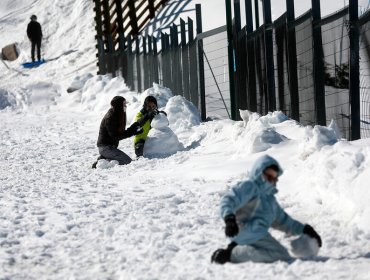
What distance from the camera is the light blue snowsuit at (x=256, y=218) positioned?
14.9 feet

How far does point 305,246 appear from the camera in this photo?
462 cm

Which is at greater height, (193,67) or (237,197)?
(193,67)

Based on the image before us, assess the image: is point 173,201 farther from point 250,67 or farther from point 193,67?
point 193,67

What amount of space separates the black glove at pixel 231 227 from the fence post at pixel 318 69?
4.99 m

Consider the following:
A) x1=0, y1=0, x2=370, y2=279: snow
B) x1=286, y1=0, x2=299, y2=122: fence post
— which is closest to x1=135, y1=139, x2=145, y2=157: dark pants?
x1=0, y1=0, x2=370, y2=279: snow

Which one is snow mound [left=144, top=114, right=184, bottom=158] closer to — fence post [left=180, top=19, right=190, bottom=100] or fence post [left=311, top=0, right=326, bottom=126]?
fence post [left=311, top=0, right=326, bottom=126]

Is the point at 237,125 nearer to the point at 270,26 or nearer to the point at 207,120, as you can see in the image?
the point at 270,26

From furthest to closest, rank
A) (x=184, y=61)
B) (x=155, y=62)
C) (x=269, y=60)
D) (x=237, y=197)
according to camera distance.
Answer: (x=155, y=62) → (x=184, y=61) → (x=269, y=60) → (x=237, y=197)

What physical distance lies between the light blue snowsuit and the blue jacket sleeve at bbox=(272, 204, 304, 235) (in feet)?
0.31

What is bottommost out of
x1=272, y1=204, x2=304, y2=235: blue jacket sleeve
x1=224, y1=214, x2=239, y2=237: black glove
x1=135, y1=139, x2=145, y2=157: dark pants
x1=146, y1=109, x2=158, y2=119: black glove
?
x1=272, y1=204, x2=304, y2=235: blue jacket sleeve

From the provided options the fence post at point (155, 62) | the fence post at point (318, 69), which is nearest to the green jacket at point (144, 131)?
the fence post at point (318, 69)

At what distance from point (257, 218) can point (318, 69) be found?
478 centimetres

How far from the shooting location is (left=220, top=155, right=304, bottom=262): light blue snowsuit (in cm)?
455

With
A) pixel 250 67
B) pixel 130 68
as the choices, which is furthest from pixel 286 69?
pixel 130 68
